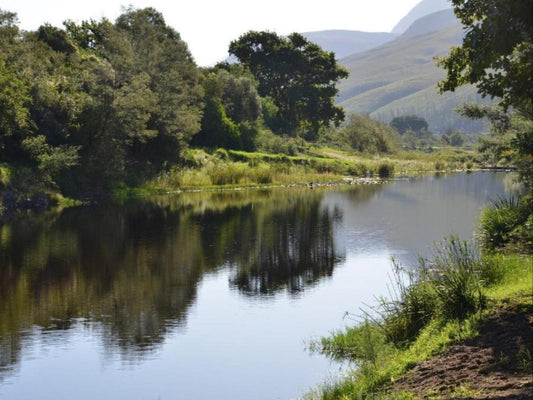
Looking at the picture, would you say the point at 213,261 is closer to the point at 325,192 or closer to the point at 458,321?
the point at 458,321

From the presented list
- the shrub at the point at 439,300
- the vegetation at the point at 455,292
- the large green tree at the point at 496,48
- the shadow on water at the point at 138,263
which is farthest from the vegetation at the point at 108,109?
the shrub at the point at 439,300

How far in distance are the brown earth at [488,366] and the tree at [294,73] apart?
92.3 metres

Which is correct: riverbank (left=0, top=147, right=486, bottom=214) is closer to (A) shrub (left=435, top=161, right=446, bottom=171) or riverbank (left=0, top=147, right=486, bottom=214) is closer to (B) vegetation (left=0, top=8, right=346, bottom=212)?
(B) vegetation (left=0, top=8, right=346, bottom=212)

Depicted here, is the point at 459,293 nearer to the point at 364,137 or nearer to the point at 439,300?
the point at 439,300

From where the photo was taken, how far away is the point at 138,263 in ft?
83.1

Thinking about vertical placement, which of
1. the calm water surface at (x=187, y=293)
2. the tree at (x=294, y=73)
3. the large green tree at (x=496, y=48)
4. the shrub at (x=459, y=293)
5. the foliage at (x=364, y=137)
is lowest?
the calm water surface at (x=187, y=293)

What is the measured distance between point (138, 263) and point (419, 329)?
1420cm

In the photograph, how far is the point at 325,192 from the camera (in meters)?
60.1

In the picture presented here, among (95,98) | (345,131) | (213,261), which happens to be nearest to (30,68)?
(95,98)

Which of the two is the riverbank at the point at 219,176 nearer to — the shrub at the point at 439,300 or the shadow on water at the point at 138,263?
the shadow on water at the point at 138,263

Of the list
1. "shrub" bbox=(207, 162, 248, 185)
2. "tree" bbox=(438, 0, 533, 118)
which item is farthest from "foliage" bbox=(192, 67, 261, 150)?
"tree" bbox=(438, 0, 533, 118)

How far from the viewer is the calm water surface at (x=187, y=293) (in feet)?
43.3

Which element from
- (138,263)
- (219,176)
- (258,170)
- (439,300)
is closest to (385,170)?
(258,170)

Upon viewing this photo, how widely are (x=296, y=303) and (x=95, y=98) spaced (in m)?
37.0
